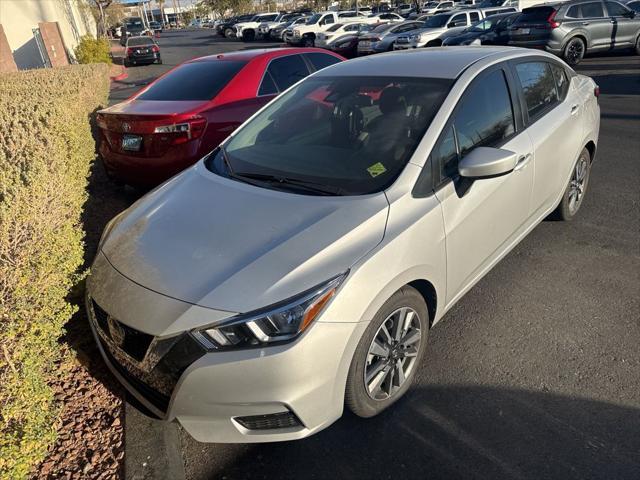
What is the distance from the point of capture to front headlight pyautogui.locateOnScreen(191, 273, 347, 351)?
200 centimetres

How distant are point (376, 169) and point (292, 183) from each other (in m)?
0.49

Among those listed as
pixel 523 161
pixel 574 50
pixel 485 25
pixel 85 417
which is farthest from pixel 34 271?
pixel 485 25

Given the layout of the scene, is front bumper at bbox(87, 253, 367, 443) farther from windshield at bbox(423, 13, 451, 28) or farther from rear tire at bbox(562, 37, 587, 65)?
windshield at bbox(423, 13, 451, 28)

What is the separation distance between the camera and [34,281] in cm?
237

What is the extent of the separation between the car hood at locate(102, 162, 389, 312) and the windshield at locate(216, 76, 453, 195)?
211mm

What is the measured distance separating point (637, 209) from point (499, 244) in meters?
2.38

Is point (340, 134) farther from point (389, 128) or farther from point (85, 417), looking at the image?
point (85, 417)

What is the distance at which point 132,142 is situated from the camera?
4.89 m

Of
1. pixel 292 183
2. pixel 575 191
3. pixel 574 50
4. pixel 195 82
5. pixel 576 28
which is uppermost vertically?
pixel 195 82

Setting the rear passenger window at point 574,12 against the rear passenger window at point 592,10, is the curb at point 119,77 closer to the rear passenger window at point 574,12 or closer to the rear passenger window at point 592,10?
the rear passenger window at point 574,12

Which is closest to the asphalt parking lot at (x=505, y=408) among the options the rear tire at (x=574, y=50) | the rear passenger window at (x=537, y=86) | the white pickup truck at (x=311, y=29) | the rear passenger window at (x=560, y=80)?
the rear passenger window at (x=537, y=86)

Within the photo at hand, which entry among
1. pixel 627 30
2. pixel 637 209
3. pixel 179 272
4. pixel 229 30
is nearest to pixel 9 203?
pixel 179 272

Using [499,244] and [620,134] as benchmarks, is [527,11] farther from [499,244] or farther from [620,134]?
[499,244]

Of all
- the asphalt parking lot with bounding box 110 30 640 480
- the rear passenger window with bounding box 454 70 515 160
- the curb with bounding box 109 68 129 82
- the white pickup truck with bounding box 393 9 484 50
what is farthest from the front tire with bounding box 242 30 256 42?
the asphalt parking lot with bounding box 110 30 640 480
